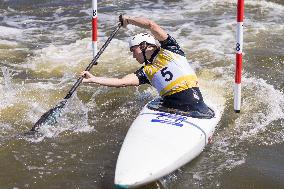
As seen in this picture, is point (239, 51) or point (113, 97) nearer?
point (239, 51)

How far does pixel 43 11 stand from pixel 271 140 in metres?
7.99

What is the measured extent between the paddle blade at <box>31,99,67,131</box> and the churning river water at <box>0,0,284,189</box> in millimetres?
107

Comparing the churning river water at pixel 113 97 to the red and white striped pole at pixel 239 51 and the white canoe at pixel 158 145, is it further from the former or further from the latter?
the red and white striped pole at pixel 239 51

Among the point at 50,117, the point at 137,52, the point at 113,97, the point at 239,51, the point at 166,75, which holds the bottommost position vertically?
the point at 113,97

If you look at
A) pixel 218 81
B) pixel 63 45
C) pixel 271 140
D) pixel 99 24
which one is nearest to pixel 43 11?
pixel 99 24

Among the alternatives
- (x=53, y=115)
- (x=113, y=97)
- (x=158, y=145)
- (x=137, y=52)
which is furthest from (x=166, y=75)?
(x=113, y=97)

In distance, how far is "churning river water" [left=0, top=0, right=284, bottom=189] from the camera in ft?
16.0

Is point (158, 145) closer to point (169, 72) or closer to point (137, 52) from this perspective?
point (169, 72)

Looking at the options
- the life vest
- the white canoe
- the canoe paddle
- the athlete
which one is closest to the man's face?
the athlete

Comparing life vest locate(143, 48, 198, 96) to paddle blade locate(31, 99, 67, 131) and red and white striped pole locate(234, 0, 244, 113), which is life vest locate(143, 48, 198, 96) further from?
paddle blade locate(31, 99, 67, 131)

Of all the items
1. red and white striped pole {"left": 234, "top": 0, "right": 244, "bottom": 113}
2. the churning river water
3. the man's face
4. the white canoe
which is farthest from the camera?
red and white striped pole {"left": 234, "top": 0, "right": 244, "bottom": 113}

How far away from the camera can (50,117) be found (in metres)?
5.72

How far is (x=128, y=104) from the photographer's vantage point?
21.7 ft

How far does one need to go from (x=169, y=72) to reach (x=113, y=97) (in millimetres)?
1743
